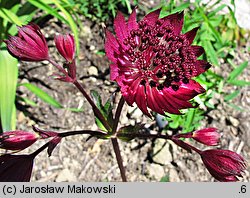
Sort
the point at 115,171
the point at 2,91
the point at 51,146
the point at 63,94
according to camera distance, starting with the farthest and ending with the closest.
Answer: the point at 63,94, the point at 115,171, the point at 2,91, the point at 51,146

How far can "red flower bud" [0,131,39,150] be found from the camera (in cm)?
114

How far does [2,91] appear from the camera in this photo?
6.03 feet

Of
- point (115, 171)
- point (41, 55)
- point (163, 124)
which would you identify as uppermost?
point (41, 55)

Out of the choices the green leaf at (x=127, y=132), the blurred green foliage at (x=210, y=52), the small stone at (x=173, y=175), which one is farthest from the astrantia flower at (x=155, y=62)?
the small stone at (x=173, y=175)

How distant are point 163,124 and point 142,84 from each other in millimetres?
797

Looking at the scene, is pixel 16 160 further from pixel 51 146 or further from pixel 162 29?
pixel 162 29

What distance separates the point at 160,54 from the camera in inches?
45.7

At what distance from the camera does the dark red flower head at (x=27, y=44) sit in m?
1.14

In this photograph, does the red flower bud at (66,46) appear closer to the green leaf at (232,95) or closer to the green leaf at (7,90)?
the green leaf at (7,90)

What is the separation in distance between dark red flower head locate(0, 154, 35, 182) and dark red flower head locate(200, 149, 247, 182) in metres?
0.47

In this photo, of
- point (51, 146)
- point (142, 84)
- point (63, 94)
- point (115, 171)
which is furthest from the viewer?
point (63, 94)

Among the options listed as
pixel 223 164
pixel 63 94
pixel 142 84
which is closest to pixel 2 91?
pixel 63 94

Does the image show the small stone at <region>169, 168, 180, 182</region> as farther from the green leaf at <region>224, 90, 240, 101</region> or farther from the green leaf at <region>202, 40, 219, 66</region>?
the green leaf at <region>202, 40, 219, 66</region>

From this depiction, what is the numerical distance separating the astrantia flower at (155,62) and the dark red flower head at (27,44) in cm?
18
